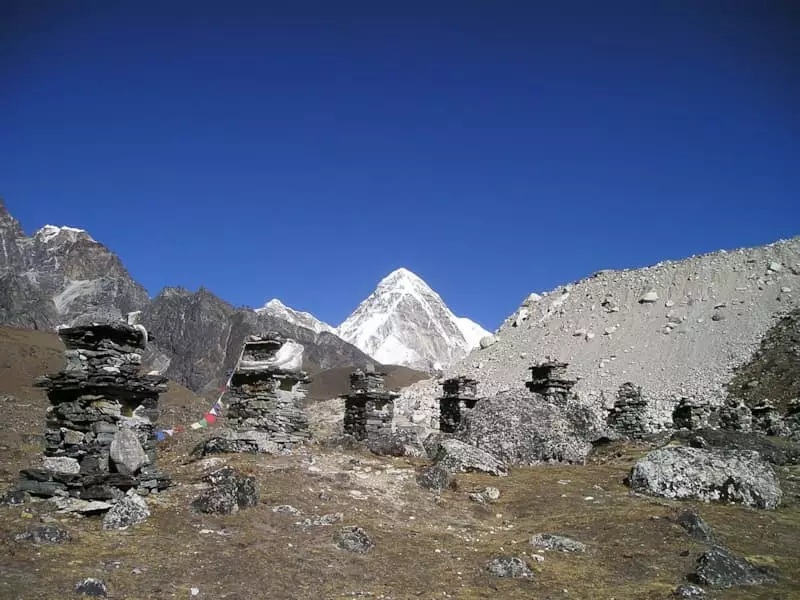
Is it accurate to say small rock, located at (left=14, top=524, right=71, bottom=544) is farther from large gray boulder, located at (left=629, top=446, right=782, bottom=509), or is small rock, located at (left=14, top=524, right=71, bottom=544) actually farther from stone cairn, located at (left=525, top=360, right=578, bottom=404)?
stone cairn, located at (left=525, top=360, right=578, bottom=404)

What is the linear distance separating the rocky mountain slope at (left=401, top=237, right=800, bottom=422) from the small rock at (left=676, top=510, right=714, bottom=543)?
24286mm

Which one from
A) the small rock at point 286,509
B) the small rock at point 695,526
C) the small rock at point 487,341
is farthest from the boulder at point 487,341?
the small rock at point 286,509

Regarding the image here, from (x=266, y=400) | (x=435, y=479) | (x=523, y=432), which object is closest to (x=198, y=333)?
(x=266, y=400)

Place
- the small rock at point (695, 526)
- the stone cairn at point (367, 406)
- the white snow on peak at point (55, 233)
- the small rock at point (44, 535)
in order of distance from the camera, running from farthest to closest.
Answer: the white snow on peak at point (55, 233) → the stone cairn at point (367, 406) → the small rock at point (695, 526) → the small rock at point (44, 535)

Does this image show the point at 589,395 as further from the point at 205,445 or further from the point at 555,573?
the point at 555,573

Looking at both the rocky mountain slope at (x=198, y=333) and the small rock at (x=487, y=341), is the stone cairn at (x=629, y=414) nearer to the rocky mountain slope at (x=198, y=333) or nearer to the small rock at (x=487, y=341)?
the small rock at (x=487, y=341)

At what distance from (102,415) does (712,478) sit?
12.5 m

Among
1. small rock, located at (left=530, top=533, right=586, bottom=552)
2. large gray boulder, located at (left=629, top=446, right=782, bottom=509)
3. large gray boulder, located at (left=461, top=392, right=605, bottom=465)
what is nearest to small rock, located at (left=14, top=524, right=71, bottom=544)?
small rock, located at (left=530, top=533, right=586, bottom=552)

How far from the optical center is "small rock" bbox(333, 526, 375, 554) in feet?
29.1

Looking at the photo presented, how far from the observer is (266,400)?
17.1 metres

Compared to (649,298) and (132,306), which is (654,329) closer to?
(649,298)

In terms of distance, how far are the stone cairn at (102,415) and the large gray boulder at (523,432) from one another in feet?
38.1

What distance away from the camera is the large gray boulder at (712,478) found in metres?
12.6

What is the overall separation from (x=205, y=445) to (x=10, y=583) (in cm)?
1058
